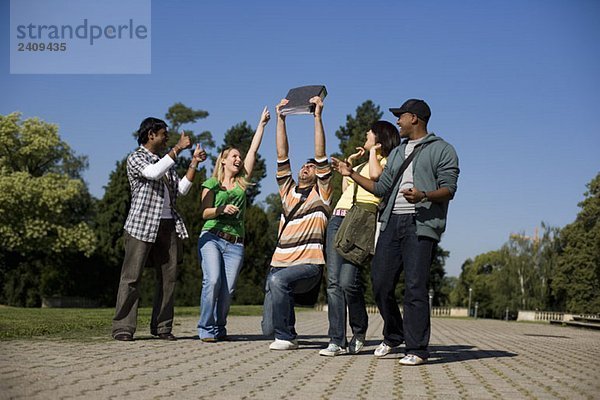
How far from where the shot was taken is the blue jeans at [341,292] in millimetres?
8180

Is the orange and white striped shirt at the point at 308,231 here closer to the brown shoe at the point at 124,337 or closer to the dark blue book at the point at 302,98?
the dark blue book at the point at 302,98

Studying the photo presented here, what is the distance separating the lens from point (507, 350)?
34.2 ft

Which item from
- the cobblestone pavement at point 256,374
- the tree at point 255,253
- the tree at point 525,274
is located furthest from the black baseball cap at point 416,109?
the tree at point 525,274

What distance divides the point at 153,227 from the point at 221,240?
2.91ft

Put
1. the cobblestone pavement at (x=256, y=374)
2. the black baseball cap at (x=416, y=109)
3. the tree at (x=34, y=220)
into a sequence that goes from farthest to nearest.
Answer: the tree at (x=34, y=220) → the black baseball cap at (x=416, y=109) → the cobblestone pavement at (x=256, y=374)

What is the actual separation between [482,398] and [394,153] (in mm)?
3070

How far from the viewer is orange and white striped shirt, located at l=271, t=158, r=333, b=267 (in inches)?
343

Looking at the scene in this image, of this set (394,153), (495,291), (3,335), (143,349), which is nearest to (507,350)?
(394,153)

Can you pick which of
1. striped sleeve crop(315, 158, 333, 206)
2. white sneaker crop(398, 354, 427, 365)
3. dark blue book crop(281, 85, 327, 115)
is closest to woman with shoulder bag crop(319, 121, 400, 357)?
striped sleeve crop(315, 158, 333, 206)

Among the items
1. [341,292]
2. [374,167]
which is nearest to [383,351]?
[341,292]

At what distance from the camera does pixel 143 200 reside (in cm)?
926

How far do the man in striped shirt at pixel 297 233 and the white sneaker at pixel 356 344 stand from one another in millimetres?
749

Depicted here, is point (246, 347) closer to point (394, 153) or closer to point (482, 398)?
point (394, 153)

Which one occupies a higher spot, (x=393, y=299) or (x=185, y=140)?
(x=185, y=140)
